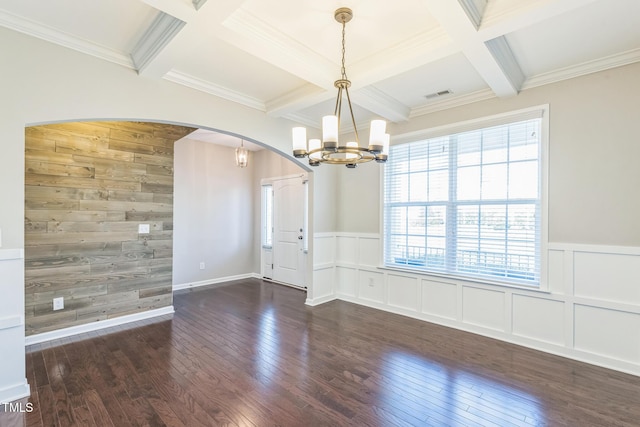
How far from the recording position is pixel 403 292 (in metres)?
4.28

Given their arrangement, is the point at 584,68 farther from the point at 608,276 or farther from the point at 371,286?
the point at 371,286

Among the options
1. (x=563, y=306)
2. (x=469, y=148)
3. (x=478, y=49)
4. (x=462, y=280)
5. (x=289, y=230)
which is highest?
(x=478, y=49)

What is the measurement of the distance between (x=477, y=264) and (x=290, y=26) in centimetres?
325

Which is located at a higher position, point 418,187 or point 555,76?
point 555,76

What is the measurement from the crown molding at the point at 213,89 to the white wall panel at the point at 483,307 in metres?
3.45

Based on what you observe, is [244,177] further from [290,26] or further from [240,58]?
[290,26]

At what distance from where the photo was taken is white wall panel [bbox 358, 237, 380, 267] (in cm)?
459

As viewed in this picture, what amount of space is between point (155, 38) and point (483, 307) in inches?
167

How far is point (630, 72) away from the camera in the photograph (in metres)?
2.75

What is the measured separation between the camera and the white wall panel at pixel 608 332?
2.72 m

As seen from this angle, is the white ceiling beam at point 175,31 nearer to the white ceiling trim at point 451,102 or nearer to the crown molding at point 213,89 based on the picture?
the crown molding at point 213,89

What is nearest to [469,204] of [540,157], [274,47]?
[540,157]

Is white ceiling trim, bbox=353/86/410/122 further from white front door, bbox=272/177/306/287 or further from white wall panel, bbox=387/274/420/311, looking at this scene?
white front door, bbox=272/177/306/287

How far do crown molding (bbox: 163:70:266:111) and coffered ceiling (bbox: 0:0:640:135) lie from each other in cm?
2
